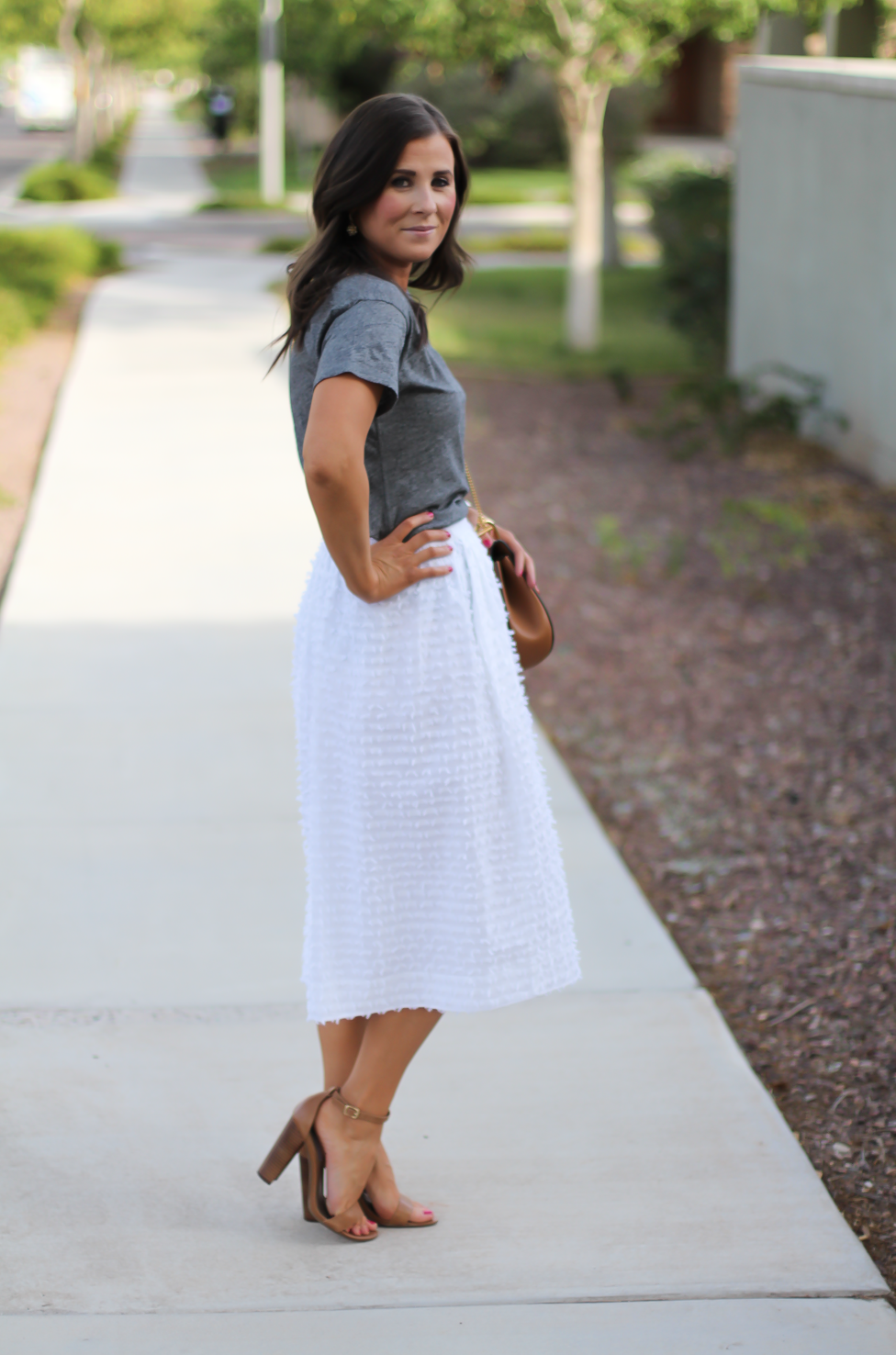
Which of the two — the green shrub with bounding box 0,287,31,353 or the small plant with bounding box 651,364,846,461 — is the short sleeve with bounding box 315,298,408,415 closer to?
the small plant with bounding box 651,364,846,461

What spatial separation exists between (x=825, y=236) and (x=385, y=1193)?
7649 mm

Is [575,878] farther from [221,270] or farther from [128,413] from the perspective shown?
[221,270]

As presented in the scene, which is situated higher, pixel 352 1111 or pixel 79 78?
pixel 79 78

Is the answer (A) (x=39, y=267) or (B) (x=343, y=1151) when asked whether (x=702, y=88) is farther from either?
(B) (x=343, y=1151)

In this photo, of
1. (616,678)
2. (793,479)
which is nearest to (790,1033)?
(616,678)

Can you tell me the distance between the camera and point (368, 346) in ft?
7.04

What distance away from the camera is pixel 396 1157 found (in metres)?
2.88

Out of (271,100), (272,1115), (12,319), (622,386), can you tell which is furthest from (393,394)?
(271,100)

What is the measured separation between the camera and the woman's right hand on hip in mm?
2309

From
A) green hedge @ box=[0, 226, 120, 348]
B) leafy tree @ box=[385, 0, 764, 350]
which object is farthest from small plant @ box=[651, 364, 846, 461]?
green hedge @ box=[0, 226, 120, 348]

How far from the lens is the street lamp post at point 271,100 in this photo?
2955cm

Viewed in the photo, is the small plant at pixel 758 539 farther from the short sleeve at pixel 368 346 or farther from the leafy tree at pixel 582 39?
the short sleeve at pixel 368 346

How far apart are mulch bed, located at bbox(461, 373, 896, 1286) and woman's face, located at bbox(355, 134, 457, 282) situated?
1.94m

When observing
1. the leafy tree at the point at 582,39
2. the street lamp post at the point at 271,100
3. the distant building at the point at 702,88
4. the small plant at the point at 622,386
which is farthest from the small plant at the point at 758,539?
the street lamp post at the point at 271,100
